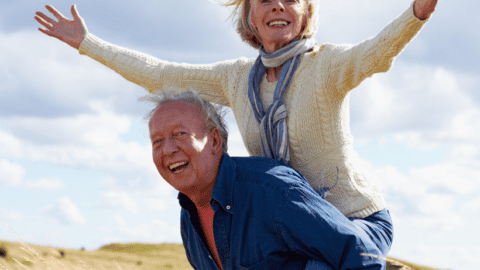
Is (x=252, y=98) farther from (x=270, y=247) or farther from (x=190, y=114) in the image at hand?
Result: (x=270, y=247)

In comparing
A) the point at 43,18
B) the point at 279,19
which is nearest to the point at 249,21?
the point at 279,19

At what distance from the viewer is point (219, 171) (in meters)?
3.02

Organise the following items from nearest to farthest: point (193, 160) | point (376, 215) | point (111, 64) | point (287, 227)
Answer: point (287, 227), point (193, 160), point (376, 215), point (111, 64)

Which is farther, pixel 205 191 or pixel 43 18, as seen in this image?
pixel 43 18

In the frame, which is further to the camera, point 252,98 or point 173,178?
point 252,98

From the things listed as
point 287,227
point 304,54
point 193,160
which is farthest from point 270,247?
point 304,54

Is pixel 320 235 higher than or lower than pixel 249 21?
lower

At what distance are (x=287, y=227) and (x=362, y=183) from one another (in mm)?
946

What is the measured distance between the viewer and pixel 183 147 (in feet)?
9.69

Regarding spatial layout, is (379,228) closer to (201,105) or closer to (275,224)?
(275,224)

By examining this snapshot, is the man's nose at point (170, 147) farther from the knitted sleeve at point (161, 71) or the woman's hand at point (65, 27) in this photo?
the woman's hand at point (65, 27)

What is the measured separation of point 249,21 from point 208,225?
1.67 meters


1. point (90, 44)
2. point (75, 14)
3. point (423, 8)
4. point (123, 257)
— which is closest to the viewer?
point (423, 8)

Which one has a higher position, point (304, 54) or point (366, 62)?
point (304, 54)
